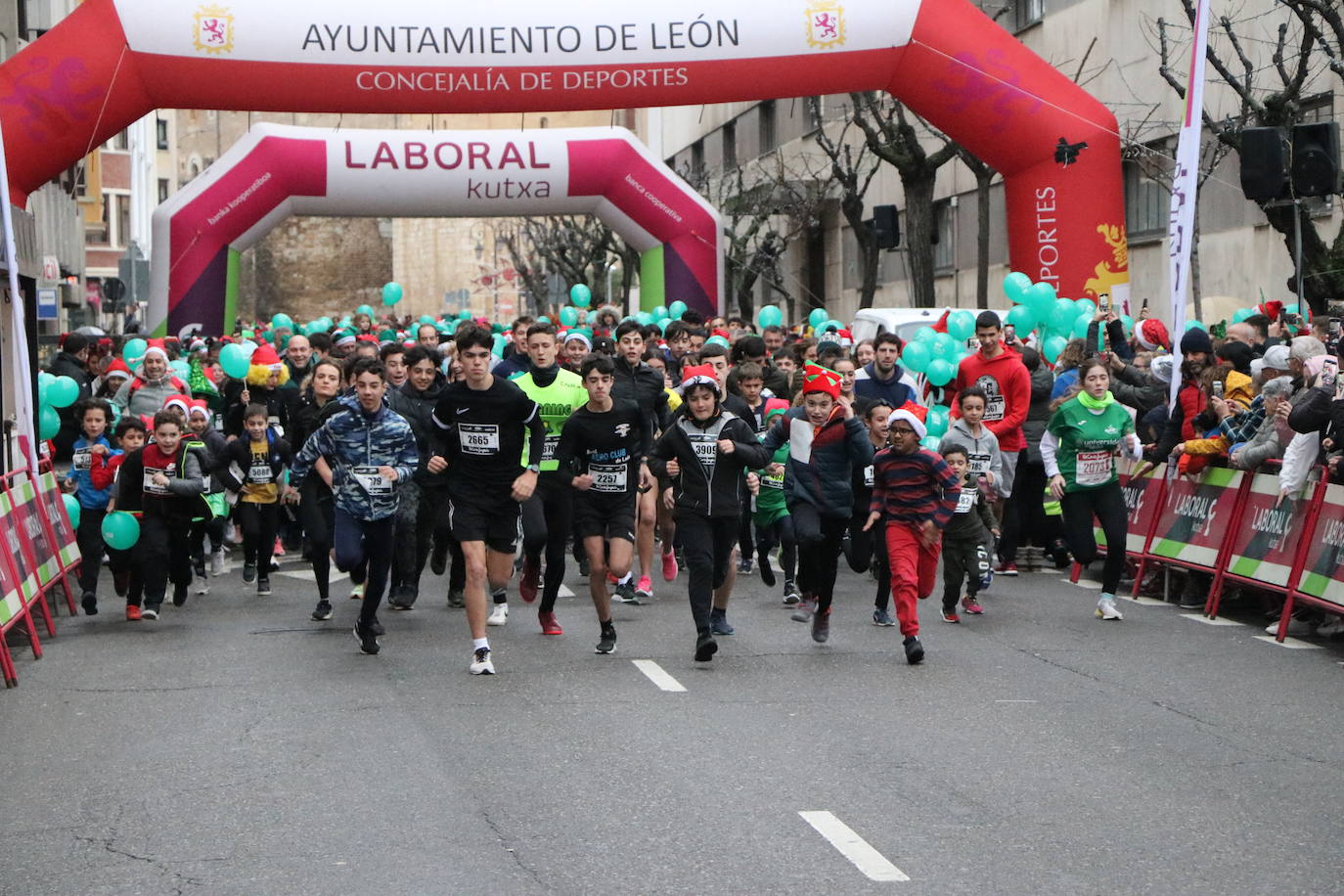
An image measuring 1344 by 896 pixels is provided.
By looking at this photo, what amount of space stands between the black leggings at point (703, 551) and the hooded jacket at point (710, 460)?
0.22ft

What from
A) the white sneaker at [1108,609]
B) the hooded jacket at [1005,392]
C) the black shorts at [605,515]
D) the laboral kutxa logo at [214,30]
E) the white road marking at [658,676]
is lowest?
the white road marking at [658,676]

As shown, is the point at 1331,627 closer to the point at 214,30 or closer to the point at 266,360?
the point at 266,360

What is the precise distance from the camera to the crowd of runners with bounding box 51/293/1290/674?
1102 cm

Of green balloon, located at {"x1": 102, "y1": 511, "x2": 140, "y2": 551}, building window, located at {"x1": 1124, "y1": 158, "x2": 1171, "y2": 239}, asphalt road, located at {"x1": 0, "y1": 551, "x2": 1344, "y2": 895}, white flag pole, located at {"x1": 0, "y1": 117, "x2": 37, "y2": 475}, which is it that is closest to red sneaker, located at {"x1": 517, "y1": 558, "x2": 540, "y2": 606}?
asphalt road, located at {"x1": 0, "y1": 551, "x2": 1344, "y2": 895}

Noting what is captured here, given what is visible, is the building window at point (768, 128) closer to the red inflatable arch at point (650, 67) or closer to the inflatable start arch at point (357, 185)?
the inflatable start arch at point (357, 185)

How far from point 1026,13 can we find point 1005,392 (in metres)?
21.8

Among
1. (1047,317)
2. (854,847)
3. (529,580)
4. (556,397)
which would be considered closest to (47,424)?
(556,397)

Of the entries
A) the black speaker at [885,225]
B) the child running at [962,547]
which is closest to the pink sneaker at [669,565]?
the child running at [962,547]

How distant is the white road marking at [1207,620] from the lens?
41.2ft

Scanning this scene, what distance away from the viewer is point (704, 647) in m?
10.6

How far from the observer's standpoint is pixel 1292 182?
46.8 ft

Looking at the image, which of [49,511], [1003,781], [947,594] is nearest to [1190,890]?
→ [1003,781]

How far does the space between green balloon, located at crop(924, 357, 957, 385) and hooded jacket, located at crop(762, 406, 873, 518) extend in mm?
4095

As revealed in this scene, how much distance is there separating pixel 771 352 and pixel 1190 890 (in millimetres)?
13165
